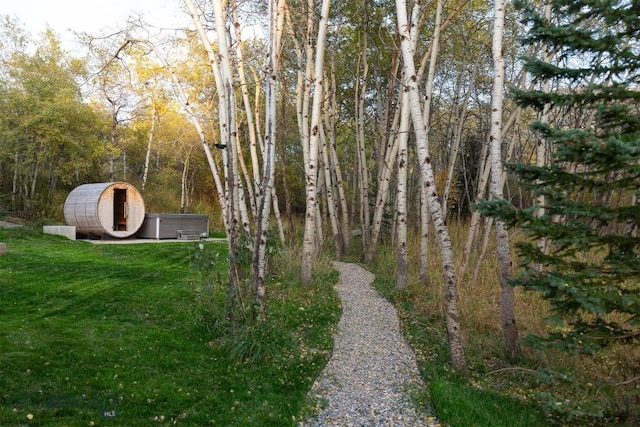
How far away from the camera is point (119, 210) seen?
1623cm

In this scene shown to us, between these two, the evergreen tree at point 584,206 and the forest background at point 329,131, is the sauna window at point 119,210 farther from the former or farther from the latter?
the evergreen tree at point 584,206

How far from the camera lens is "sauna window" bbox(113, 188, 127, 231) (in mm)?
15688

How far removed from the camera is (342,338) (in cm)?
562

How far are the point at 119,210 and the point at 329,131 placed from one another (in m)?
8.58

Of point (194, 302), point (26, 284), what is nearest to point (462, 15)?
point (194, 302)

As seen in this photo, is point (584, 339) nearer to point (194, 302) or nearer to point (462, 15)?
point (194, 302)

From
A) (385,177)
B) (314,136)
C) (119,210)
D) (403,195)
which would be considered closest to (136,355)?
(314,136)

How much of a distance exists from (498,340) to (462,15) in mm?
7513

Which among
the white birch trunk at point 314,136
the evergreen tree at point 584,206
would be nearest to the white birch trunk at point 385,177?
the white birch trunk at point 314,136

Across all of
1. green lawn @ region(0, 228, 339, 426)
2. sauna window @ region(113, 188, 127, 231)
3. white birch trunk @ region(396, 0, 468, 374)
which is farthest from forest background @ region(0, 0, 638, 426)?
sauna window @ region(113, 188, 127, 231)

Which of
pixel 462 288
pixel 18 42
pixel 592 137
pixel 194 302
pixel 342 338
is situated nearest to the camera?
pixel 592 137

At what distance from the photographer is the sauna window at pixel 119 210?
51.5 feet

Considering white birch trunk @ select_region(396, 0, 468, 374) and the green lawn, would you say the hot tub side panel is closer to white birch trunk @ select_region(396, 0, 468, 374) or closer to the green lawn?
the green lawn

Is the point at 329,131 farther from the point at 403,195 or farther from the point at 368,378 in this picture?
the point at 368,378
